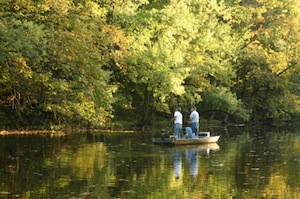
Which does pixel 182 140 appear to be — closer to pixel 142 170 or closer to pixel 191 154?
pixel 191 154

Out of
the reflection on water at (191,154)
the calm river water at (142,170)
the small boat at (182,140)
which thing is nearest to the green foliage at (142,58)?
the calm river water at (142,170)

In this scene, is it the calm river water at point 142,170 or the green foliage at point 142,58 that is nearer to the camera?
the calm river water at point 142,170

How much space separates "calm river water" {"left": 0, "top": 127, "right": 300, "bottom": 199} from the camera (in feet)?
47.1

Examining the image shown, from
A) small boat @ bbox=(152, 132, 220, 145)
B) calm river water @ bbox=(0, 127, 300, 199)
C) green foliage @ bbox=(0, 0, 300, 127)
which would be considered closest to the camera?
calm river water @ bbox=(0, 127, 300, 199)

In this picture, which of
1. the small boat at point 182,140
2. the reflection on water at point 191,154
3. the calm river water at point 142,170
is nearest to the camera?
the calm river water at point 142,170

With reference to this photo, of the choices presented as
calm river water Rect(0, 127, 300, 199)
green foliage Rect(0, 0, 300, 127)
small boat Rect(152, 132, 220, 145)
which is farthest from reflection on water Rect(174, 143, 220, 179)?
green foliage Rect(0, 0, 300, 127)

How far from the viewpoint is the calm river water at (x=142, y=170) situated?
14359 mm

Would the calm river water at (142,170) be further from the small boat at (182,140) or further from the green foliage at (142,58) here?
the green foliage at (142,58)

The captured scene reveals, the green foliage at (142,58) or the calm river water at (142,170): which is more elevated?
the green foliage at (142,58)

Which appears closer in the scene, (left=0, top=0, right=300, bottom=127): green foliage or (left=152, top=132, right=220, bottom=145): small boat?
(left=152, top=132, right=220, bottom=145): small boat

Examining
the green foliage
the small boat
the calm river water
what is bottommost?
the calm river water

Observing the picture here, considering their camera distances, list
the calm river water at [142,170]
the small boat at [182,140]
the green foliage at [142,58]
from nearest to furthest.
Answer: the calm river water at [142,170], the small boat at [182,140], the green foliage at [142,58]

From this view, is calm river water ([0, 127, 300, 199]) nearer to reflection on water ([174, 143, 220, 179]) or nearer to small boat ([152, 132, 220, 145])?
reflection on water ([174, 143, 220, 179])

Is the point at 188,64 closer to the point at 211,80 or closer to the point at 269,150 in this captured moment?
the point at 211,80
